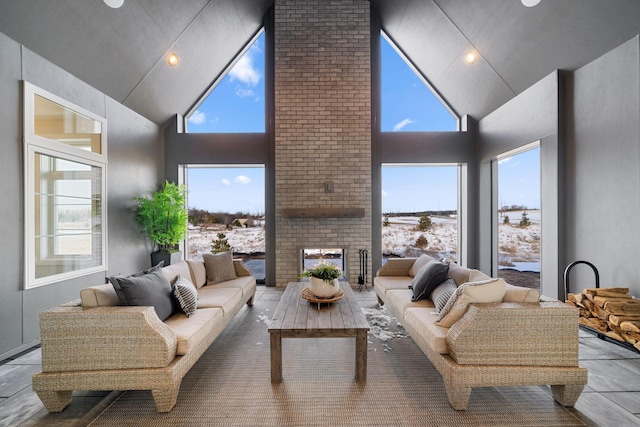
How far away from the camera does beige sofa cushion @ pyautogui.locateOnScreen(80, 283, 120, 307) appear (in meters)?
2.09

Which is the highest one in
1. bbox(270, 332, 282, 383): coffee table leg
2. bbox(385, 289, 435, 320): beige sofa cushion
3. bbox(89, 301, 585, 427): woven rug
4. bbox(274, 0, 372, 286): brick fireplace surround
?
bbox(274, 0, 372, 286): brick fireplace surround

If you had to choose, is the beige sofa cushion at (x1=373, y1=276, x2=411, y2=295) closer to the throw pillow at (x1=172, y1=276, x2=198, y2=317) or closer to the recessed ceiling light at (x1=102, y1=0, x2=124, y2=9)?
the throw pillow at (x1=172, y1=276, x2=198, y2=317)

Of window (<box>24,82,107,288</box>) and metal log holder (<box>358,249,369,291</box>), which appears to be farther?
metal log holder (<box>358,249,369,291</box>)

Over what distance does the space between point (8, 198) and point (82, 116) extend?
4.62 feet

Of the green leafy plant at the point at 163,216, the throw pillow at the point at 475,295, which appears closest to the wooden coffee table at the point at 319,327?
the throw pillow at the point at 475,295

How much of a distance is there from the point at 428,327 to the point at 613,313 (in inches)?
74.4

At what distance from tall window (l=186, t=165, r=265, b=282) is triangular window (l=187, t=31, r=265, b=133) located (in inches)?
30.0

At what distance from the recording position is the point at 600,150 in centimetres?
325

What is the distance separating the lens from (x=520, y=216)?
4.70m

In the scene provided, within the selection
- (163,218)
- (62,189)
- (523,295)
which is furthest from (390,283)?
(62,189)

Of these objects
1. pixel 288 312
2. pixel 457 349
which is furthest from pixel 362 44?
pixel 457 349

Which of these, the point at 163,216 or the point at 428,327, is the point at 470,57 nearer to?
the point at 428,327

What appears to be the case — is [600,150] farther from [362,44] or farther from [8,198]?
[8,198]

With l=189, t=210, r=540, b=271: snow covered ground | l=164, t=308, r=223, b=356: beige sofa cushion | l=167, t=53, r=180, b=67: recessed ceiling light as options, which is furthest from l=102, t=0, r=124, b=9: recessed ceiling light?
l=189, t=210, r=540, b=271: snow covered ground
